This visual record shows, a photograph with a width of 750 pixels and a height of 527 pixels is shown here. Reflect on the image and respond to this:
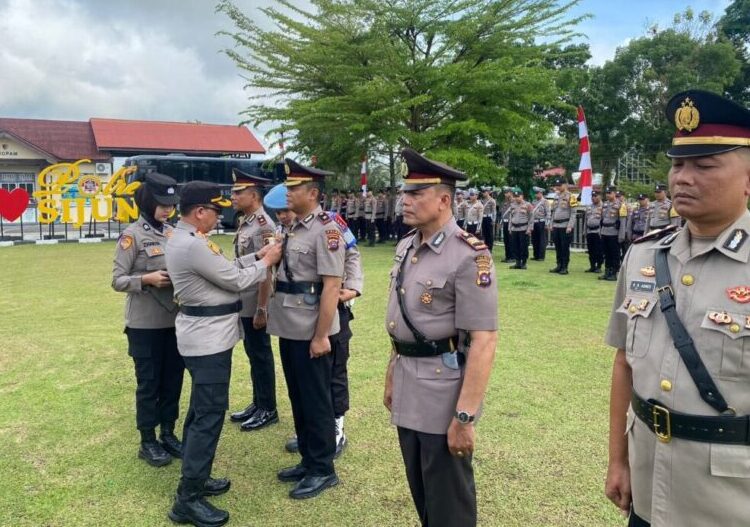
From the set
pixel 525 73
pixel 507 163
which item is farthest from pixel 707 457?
pixel 507 163

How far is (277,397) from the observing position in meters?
4.69

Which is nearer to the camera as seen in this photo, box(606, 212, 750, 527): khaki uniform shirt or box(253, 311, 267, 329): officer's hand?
box(606, 212, 750, 527): khaki uniform shirt

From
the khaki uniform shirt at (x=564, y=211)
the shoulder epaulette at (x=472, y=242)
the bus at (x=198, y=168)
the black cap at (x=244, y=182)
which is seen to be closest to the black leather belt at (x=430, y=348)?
the shoulder epaulette at (x=472, y=242)

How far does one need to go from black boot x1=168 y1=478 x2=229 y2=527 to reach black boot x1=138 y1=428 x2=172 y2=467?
68cm

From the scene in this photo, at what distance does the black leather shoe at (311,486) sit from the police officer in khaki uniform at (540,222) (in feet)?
35.5

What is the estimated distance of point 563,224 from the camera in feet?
38.2

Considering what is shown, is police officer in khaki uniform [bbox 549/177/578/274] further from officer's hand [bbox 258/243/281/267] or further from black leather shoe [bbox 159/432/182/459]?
black leather shoe [bbox 159/432/182/459]

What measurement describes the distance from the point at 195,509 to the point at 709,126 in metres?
2.83

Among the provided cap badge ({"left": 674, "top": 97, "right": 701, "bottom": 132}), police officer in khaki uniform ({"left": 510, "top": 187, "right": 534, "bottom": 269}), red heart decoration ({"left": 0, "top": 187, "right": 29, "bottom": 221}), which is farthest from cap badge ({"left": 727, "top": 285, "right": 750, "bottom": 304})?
red heart decoration ({"left": 0, "top": 187, "right": 29, "bottom": 221})

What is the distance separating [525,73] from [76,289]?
12550 mm

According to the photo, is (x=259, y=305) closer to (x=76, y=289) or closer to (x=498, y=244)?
(x=76, y=289)

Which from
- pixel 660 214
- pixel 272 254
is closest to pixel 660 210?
pixel 660 214

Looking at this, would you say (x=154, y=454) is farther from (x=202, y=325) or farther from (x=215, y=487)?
(x=202, y=325)

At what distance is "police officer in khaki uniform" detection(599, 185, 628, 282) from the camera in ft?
36.1
